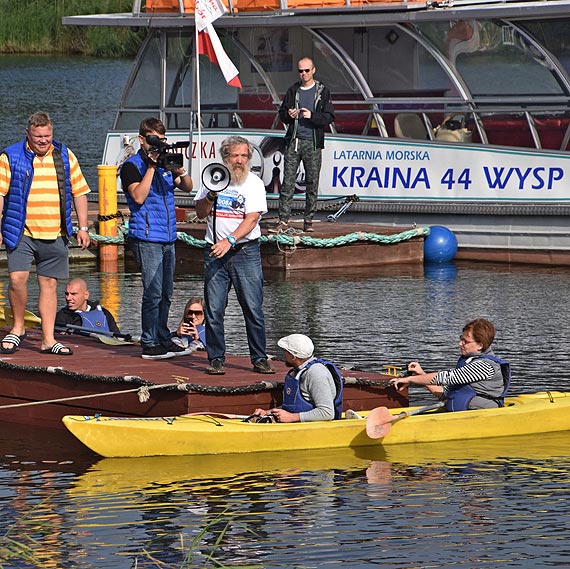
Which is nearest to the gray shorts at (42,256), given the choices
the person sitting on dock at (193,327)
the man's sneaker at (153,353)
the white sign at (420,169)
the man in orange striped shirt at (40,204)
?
the man in orange striped shirt at (40,204)

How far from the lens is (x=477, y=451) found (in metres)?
10.7

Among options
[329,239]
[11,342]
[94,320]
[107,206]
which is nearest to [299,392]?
[11,342]

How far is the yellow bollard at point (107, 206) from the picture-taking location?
20.2m

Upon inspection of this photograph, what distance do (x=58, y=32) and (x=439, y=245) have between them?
4477cm

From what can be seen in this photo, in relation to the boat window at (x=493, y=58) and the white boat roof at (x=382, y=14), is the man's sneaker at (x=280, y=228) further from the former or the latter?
the boat window at (x=493, y=58)

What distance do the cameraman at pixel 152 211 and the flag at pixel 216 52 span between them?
8463 mm

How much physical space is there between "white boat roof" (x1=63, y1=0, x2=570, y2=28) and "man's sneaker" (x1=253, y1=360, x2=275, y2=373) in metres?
8.82

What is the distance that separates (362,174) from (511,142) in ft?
6.52

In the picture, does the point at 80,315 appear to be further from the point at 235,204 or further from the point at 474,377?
the point at 474,377

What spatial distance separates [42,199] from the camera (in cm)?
1148

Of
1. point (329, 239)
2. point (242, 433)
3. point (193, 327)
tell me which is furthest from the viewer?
point (329, 239)

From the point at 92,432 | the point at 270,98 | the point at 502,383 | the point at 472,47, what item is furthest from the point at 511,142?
the point at 92,432

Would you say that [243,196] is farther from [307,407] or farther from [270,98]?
[270,98]

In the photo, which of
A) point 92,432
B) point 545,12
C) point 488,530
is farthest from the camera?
point 545,12
